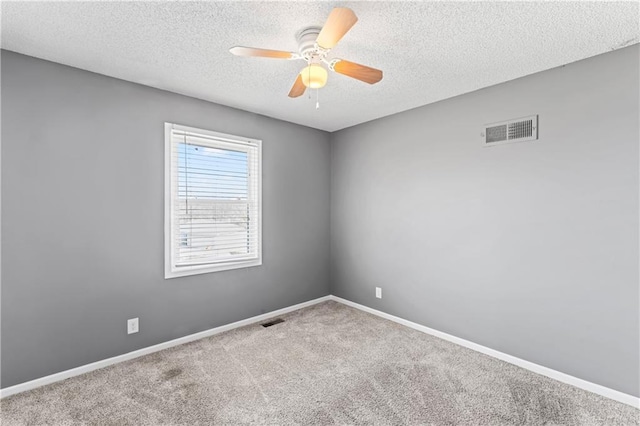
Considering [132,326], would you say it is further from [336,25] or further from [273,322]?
[336,25]

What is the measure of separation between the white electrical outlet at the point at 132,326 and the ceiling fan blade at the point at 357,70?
8.51 ft

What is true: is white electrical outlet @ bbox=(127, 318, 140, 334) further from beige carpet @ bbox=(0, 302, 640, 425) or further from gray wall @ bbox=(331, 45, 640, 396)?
gray wall @ bbox=(331, 45, 640, 396)

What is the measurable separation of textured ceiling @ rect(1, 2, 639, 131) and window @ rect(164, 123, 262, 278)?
572 mm

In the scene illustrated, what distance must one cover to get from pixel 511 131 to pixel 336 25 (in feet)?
6.30

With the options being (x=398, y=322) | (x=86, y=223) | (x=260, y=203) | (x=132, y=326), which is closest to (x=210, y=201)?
(x=260, y=203)

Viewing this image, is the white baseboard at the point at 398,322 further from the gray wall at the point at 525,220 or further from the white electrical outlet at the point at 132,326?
the white electrical outlet at the point at 132,326

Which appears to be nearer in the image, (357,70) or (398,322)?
(357,70)

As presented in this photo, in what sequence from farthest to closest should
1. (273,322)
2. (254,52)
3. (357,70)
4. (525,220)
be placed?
(273,322) < (525,220) < (357,70) < (254,52)

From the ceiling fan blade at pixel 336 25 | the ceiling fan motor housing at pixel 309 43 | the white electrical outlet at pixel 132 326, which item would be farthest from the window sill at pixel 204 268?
the ceiling fan blade at pixel 336 25

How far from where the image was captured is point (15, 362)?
2174mm

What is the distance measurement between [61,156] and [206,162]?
44.8 inches

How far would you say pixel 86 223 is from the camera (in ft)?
8.05

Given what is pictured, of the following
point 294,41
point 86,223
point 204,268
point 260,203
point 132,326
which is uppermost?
point 294,41

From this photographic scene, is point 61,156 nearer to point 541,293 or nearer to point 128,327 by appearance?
point 128,327
